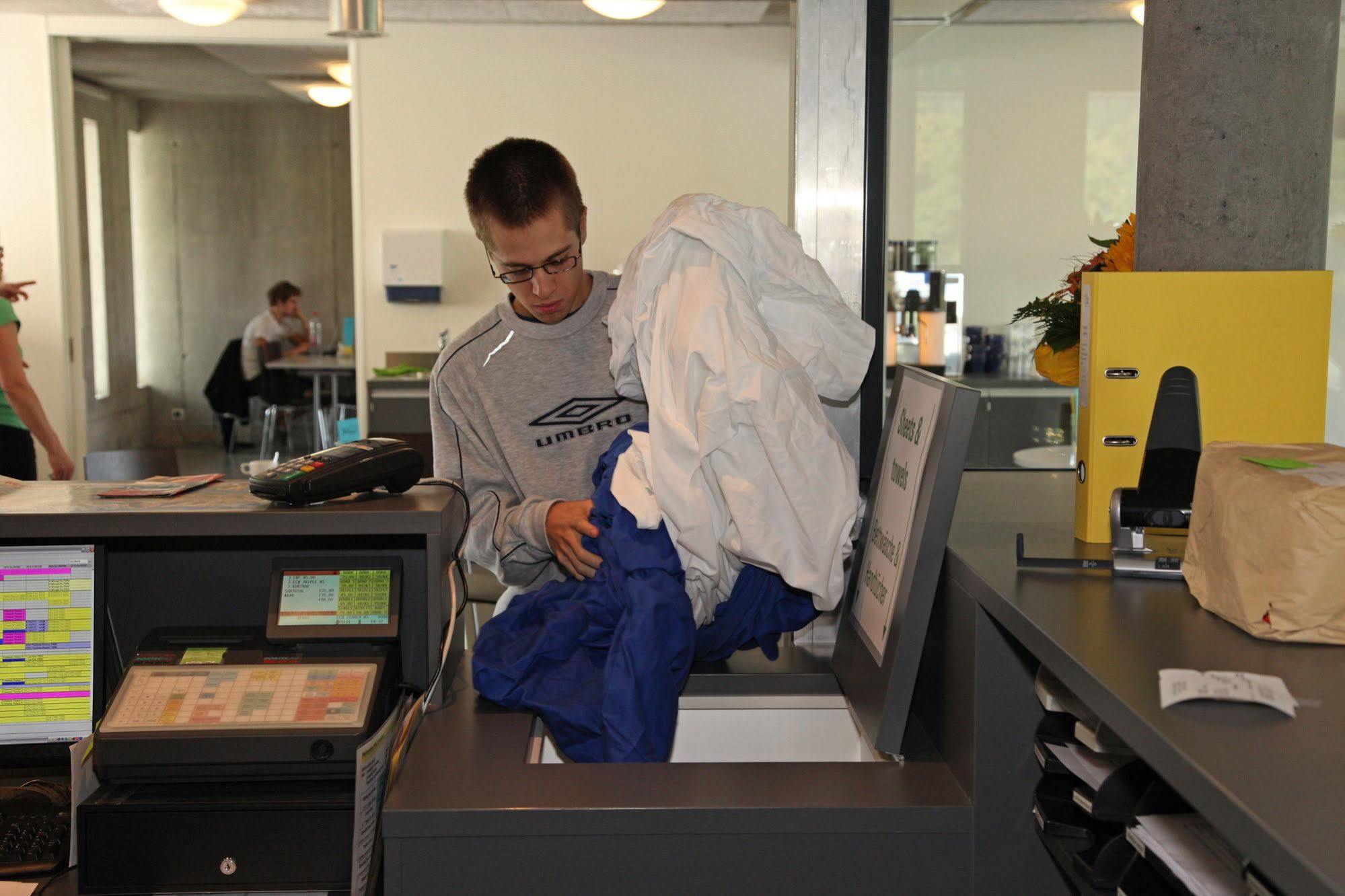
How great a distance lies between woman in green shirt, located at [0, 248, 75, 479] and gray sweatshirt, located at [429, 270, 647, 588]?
2642 mm

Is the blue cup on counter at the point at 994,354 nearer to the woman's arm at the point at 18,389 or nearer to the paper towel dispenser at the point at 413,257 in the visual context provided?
the paper towel dispenser at the point at 413,257

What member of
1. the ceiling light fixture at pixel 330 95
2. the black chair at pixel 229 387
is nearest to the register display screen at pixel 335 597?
the ceiling light fixture at pixel 330 95

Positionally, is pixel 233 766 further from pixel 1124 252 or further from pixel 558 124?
pixel 558 124

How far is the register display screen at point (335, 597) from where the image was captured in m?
1.58

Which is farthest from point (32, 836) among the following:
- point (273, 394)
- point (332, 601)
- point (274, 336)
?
point (274, 336)

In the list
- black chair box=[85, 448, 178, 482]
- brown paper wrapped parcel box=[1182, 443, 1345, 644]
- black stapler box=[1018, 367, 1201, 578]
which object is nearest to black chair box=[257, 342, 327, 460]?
black chair box=[85, 448, 178, 482]

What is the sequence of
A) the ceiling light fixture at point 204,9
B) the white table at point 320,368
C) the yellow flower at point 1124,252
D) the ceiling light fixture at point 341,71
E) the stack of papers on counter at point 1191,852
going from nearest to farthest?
the stack of papers on counter at point 1191,852 → the yellow flower at point 1124,252 → the ceiling light fixture at point 204,9 → the ceiling light fixture at point 341,71 → the white table at point 320,368

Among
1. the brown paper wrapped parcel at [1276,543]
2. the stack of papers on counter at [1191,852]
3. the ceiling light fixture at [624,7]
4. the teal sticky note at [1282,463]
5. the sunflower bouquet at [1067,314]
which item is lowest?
the stack of papers on counter at [1191,852]

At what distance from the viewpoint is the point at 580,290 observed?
83.2 inches

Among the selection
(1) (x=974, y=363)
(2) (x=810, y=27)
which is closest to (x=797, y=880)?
(2) (x=810, y=27)

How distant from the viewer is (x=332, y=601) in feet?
5.26

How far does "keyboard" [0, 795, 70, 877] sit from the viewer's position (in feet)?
4.81

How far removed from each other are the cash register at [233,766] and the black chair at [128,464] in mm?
2643

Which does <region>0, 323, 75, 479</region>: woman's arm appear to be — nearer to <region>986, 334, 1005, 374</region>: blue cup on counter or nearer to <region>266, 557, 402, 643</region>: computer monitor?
<region>266, 557, 402, 643</region>: computer monitor
